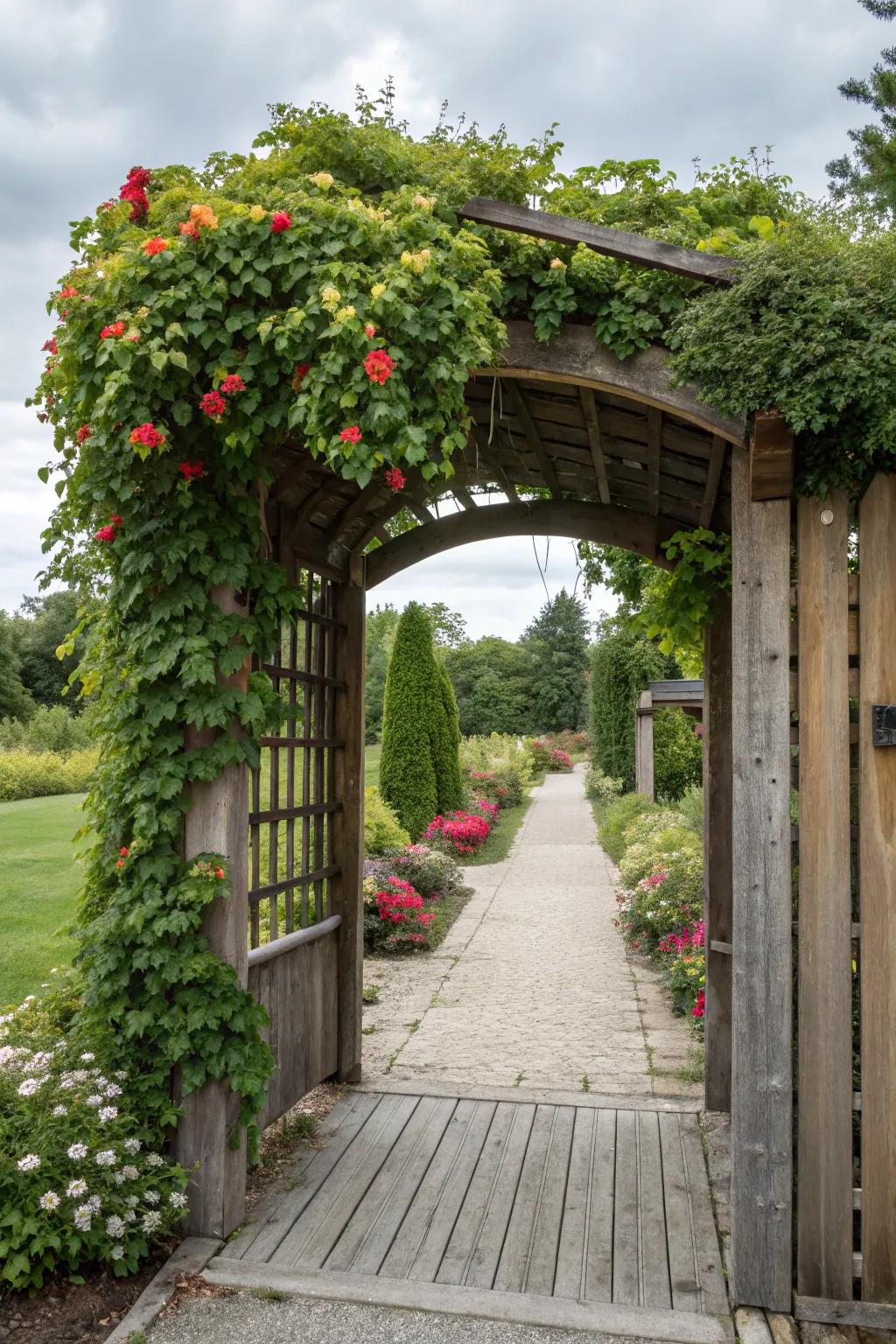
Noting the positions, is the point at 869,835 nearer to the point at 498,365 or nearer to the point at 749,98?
the point at 498,365

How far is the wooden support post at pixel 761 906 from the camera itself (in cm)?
256

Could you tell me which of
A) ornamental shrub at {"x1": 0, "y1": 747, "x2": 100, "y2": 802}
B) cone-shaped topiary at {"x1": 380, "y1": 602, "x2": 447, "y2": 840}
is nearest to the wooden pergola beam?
cone-shaped topiary at {"x1": 380, "y1": 602, "x2": 447, "y2": 840}

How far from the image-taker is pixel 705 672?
412cm

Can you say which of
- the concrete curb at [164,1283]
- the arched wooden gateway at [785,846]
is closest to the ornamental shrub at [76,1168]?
the concrete curb at [164,1283]

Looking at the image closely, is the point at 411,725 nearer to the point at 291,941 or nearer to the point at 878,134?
the point at 878,134

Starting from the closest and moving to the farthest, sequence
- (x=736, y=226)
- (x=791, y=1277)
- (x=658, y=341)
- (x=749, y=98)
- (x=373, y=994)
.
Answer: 1. (x=791, y=1277)
2. (x=658, y=341)
3. (x=736, y=226)
4. (x=749, y=98)
5. (x=373, y=994)

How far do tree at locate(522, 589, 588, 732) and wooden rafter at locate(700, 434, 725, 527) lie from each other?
35140mm

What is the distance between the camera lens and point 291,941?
3.63 meters

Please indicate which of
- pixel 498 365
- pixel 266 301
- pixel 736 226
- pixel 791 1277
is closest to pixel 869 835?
pixel 791 1277

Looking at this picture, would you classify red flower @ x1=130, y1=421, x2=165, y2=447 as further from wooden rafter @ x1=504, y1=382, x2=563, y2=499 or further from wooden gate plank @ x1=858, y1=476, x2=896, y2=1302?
wooden gate plank @ x1=858, y1=476, x2=896, y2=1302

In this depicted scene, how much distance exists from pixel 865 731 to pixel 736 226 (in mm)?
1719

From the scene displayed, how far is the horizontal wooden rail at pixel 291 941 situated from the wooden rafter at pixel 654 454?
237 centimetres

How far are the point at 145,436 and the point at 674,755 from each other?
13583mm

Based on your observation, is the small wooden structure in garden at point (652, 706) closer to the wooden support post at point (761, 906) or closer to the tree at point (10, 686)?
the wooden support post at point (761, 906)
